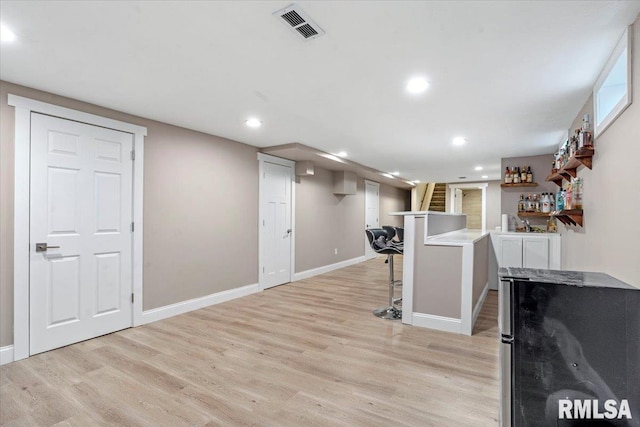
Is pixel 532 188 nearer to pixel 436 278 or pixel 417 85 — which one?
pixel 436 278

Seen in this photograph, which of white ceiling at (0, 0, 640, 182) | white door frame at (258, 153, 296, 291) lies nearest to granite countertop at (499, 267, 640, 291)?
white ceiling at (0, 0, 640, 182)

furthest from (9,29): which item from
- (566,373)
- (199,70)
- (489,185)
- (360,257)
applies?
(489,185)

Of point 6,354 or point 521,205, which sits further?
point 521,205

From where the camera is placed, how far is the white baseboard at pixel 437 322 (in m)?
3.30

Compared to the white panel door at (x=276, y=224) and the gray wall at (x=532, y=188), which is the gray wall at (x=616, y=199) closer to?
the gray wall at (x=532, y=188)

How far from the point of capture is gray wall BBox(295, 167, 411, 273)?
606 centimetres

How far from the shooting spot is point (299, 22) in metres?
1.79

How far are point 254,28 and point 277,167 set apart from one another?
11.7ft

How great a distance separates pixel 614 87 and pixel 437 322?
8.17ft

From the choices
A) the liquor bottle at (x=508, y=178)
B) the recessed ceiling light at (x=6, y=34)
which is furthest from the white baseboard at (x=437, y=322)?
the recessed ceiling light at (x=6, y=34)

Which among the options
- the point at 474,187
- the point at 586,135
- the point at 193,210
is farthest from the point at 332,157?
the point at 474,187

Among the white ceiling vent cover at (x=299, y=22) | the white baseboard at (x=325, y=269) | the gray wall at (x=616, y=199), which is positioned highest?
the white ceiling vent cover at (x=299, y=22)

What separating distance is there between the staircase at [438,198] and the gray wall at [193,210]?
313 inches

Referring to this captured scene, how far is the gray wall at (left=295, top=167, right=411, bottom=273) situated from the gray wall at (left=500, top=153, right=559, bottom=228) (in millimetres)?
3280
